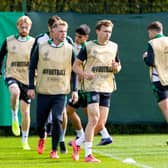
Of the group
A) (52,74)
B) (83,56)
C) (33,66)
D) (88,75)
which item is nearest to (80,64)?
(83,56)

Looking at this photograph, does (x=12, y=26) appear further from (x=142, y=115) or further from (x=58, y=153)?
(x=58, y=153)

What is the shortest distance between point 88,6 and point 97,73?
5.73 metres

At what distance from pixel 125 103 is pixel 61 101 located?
17.1ft

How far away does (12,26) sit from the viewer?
15742 millimetres

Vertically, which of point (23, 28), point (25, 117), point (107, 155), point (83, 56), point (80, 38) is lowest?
point (107, 155)

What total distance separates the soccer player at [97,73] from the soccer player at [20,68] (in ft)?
5.76

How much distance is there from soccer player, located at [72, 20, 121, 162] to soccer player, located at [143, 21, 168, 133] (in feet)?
5.22

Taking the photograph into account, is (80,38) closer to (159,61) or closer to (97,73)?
(159,61)

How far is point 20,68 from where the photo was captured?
42.4 ft

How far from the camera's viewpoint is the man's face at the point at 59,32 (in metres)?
11.0

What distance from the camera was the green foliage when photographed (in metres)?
16.6

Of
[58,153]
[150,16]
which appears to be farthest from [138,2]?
[58,153]

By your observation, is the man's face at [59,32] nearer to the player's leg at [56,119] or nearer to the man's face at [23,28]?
the player's leg at [56,119]

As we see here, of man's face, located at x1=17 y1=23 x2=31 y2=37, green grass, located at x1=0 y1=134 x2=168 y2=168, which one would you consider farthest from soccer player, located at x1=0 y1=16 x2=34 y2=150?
green grass, located at x1=0 y1=134 x2=168 y2=168
